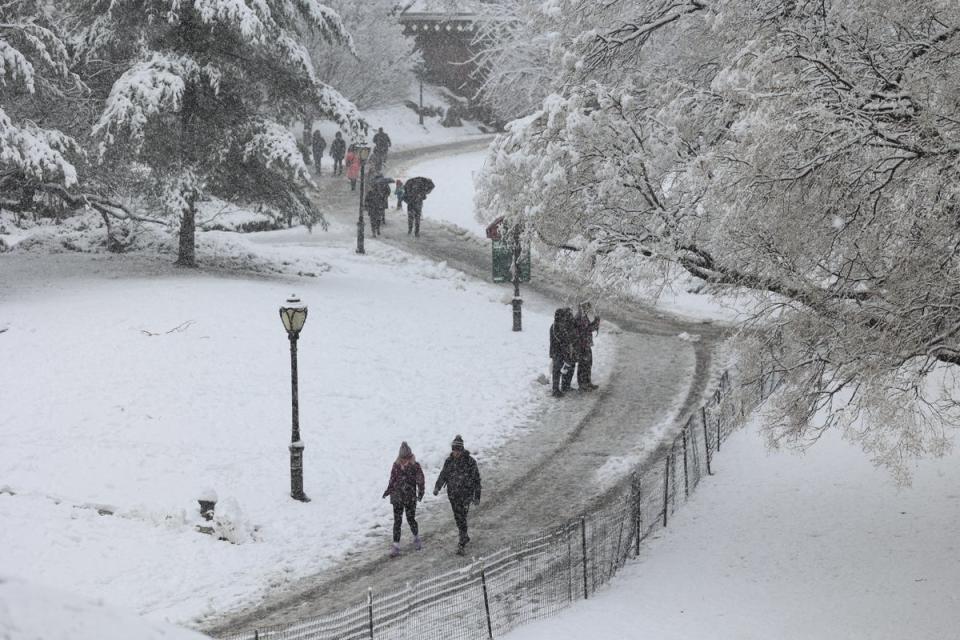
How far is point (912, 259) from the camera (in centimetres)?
981

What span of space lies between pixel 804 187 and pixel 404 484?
6195 mm

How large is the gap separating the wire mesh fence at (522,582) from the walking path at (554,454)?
0.46 m

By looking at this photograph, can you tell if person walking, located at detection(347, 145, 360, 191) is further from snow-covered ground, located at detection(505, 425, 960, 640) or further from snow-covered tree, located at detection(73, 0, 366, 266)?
snow-covered ground, located at detection(505, 425, 960, 640)

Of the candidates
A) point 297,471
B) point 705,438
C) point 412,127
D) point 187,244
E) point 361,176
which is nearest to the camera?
point 297,471

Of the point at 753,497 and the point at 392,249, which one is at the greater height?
the point at 392,249

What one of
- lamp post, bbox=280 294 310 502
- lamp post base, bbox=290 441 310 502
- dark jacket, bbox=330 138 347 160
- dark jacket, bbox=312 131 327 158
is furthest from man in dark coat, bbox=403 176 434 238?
lamp post base, bbox=290 441 310 502

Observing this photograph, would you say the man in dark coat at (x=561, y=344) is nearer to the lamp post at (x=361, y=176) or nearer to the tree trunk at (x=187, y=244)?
the tree trunk at (x=187, y=244)

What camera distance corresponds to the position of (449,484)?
13.4m

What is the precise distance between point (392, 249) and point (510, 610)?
2038 centimetres

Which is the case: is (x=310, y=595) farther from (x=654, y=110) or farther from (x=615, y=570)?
(x=654, y=110)

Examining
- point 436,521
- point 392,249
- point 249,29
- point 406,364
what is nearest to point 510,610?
point 436,521

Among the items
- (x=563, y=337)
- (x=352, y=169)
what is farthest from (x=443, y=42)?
(x=563, y=337)

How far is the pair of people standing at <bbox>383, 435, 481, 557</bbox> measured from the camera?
1341 cm

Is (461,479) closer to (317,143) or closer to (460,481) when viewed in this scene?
(460,481)
